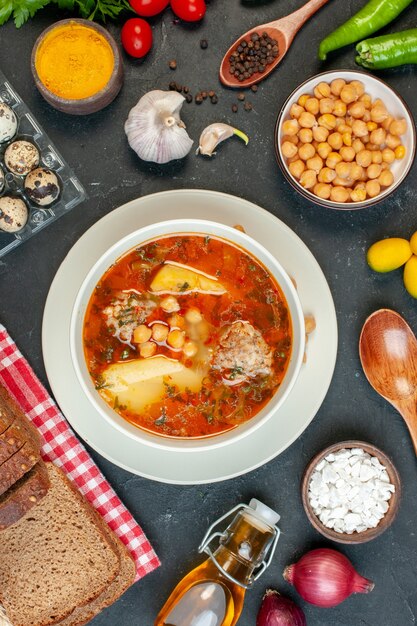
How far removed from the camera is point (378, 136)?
356 centimetres

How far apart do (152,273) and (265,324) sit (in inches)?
22.6

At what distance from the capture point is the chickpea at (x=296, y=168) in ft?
11.8

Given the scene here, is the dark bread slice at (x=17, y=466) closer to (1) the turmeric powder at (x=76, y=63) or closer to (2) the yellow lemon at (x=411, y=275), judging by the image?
(1) the turmeric powder at (x=76, y=63)

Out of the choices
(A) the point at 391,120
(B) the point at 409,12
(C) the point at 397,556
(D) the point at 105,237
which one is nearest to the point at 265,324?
(D) the point at 105,237

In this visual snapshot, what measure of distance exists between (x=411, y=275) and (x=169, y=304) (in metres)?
1.24

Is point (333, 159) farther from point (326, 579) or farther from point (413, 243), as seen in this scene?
point (326, 579)

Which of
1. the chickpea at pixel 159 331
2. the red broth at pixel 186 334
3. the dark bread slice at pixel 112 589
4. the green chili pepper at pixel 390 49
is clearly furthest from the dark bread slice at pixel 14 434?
the green chili pepper at pixel 390 49

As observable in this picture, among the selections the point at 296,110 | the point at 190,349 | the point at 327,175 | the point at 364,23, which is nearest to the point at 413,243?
the point at 327,175

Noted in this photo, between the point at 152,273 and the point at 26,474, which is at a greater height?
the point at 152,273

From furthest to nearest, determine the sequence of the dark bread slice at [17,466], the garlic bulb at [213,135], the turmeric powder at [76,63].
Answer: the garlic bulb at [213,135]
the turmeric powder at [76,63]
the dark bread slice at [17,466]

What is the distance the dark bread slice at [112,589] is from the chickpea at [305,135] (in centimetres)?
217

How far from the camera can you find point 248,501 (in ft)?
12.6

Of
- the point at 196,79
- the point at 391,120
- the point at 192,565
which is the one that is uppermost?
the point at 196,79

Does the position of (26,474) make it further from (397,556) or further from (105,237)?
(397,556)
